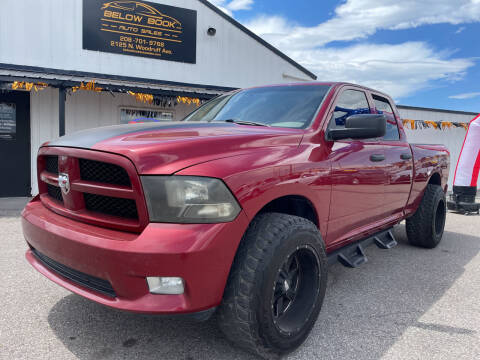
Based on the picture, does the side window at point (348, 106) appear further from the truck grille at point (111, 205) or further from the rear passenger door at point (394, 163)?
the truck grille at point (111, 205)

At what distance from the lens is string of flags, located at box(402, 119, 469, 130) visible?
1232 centimetres

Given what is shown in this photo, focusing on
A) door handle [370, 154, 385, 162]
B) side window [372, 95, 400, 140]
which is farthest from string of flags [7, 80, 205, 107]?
door handle [370, 154, 385, 162]

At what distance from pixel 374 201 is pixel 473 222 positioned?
4.94 m

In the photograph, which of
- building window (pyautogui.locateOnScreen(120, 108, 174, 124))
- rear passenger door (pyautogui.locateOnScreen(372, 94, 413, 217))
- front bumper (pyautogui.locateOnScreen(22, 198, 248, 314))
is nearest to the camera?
front bumper (pyautogui.locateOnScreen(22, 198, 248, 314))

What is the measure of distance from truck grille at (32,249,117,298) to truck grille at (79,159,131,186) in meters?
0.51

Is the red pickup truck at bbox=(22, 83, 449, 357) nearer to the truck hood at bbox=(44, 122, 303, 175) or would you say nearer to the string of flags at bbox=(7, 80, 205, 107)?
the truck hood at bbox=(44, 122, 303, 175)

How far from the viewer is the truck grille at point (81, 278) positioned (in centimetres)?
199

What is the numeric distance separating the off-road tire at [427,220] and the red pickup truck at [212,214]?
6.82ft

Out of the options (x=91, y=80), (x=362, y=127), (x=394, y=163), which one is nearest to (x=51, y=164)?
(x=362, y=127)

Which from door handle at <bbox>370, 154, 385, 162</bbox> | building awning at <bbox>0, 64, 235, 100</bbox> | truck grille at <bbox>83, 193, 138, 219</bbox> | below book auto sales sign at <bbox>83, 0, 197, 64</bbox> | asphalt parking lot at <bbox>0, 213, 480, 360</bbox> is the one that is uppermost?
below book auto sales sign at <bbox>83, 0, 197, 64</bbox>

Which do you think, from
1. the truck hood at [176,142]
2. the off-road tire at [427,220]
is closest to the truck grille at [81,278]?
the truck hood at [176,142]

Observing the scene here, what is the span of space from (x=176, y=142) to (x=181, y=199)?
331 millimetres

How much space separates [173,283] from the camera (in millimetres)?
1858

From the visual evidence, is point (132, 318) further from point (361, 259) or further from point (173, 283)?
point (361, 259)
